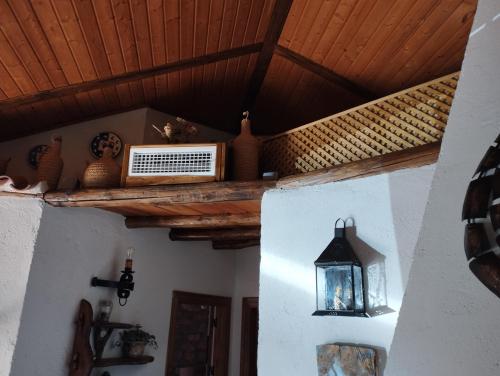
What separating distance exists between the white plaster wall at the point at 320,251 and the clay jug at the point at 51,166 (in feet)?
4.89

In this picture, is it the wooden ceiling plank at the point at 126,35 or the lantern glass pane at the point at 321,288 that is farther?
the wooden ceiling plank at the point at 126,35

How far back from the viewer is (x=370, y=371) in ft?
5.65

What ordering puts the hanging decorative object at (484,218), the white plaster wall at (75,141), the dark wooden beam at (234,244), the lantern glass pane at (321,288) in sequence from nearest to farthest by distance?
1. the hanging decorative object at (484,218)
2. the lantern glass pane at (321,288)
3. the white plaster wall at (75,141)
4. the dark wooden beam at (234,244)

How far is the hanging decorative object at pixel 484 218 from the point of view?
2.38ft

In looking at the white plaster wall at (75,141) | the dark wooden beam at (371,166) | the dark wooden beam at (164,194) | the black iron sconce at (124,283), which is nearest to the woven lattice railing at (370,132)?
the dark wooden beam at (371,166)

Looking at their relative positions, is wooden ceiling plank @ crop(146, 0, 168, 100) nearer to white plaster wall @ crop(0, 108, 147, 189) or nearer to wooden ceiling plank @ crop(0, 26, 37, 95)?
white plaster wall @ crop(0, 108, 147, 189)

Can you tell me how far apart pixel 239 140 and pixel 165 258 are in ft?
4.53

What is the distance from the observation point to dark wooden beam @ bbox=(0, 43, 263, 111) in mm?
2855

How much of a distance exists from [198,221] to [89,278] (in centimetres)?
83

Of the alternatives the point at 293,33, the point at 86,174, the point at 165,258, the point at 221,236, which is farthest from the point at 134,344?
the point at 293,33

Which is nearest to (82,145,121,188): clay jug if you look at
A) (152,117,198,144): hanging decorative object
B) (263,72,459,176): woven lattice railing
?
(152,117,198,144): hanging decorative object

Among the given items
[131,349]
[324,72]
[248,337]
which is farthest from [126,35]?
[248,337]

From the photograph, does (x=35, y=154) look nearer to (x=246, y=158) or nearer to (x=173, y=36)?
(x=173, y=36)

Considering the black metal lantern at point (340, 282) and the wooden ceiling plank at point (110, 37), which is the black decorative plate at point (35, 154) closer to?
the wooden ceiling plank at point (110, 37)
